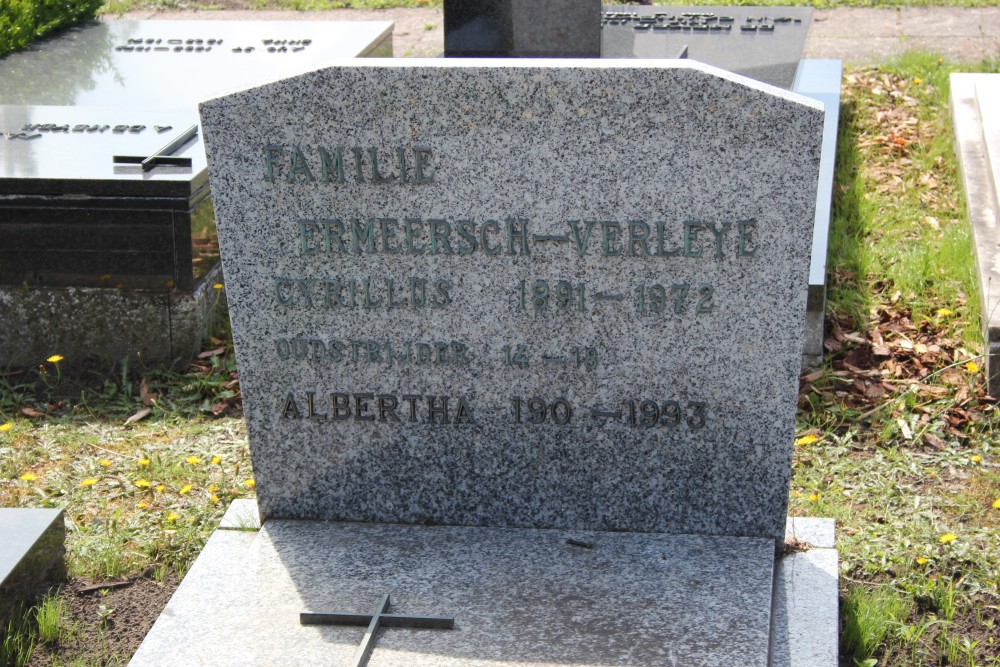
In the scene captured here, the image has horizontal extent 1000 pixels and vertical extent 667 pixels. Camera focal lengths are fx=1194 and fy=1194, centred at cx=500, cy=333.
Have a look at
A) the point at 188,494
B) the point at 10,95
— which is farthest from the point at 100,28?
the point at 188,494

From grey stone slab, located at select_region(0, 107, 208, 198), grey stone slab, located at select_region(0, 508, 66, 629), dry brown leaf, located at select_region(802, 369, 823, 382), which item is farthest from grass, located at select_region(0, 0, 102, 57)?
dry brown leaf, located at select_region(802, 369, 823, 382)

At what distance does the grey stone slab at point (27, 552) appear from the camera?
3.17 metres

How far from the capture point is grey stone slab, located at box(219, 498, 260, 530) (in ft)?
11.1

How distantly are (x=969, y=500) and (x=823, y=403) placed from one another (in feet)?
2.38

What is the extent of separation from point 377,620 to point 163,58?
16.1 ft

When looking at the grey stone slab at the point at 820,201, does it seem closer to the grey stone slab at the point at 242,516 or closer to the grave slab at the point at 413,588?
the grave slab at the point at 413,588

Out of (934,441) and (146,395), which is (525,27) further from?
(934,441)

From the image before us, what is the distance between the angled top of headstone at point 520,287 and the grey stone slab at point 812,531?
0.49 feet

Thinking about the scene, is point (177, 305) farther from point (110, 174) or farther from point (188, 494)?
point (188, 494)

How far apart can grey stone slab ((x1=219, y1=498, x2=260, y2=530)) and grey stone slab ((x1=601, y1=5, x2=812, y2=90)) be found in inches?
155

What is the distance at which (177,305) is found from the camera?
478 centimetres

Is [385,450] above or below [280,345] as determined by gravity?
below

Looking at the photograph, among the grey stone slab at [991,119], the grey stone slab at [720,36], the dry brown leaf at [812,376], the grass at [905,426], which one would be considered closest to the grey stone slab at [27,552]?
the grass at [905,426]

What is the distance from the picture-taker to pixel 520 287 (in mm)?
3043
